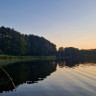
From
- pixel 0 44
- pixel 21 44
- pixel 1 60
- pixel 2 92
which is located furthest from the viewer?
pixel 21 44

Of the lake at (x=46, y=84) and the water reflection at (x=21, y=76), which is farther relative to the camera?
the water reflection at (x=21, y=76)

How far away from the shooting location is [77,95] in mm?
21281

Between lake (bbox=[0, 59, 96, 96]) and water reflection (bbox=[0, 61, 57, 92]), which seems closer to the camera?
lake (bbox=[0, 59, 96, 96])

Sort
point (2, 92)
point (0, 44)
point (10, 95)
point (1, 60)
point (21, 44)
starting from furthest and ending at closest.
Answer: point (21, 44) < point (0, 44) < point (1, 60) < point (2, 92) < point (10, 95)

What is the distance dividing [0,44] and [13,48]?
36.0 ft

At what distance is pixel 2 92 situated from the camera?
74.7 ft

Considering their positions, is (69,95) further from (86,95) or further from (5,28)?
(5,28)

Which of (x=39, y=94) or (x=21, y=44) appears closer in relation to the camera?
(x=39, y=94)

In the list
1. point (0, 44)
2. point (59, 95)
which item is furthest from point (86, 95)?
point (0, 44)

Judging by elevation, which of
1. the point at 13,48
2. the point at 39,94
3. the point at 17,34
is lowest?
the point at 39,94

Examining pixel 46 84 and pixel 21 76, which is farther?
pixel 21 76

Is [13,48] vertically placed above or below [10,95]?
above

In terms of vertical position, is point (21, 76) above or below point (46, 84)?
above

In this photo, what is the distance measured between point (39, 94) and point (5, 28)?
395ft
